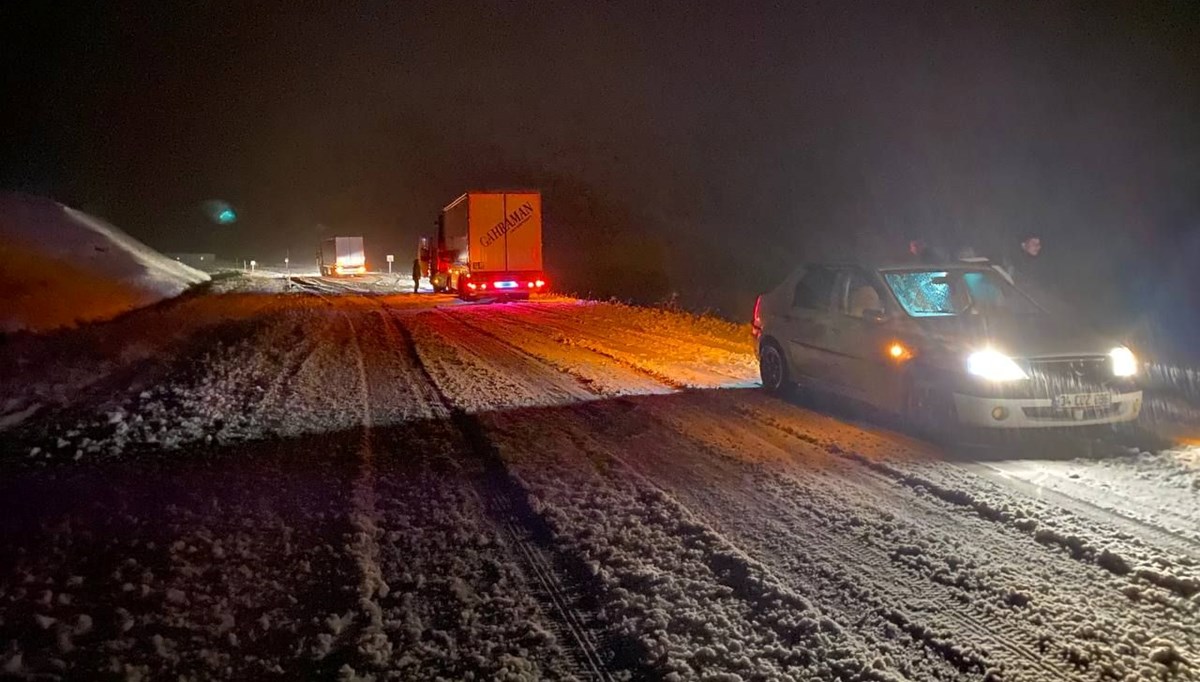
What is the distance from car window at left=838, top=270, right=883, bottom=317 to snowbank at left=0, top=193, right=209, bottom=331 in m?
18.3

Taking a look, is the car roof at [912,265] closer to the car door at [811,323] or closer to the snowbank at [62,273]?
the car door at [811,323]

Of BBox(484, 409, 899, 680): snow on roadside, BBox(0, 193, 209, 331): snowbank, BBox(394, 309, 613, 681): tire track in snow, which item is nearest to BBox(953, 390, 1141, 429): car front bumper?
BBox(484, 409, 899, 680): snow on roadside

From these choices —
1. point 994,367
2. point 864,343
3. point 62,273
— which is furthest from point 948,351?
point 62,273

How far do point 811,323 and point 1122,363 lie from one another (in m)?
3.08

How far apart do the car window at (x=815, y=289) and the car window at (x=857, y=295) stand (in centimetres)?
21

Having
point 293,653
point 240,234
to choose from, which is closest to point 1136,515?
point 293,653

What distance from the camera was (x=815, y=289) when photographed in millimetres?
10117

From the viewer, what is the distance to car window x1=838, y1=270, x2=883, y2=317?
905 centimetres

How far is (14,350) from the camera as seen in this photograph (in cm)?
1603

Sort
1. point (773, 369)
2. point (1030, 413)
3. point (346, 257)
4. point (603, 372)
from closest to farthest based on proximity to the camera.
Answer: point (1030, 413), point (773, 369), point (603, 372), point (346, 257)

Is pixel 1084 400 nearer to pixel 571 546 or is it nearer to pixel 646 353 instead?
pixel 571 546

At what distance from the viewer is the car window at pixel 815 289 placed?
32.4 feet

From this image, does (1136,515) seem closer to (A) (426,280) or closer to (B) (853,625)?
(B) (853,625)

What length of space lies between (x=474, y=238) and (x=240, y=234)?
149394mm
